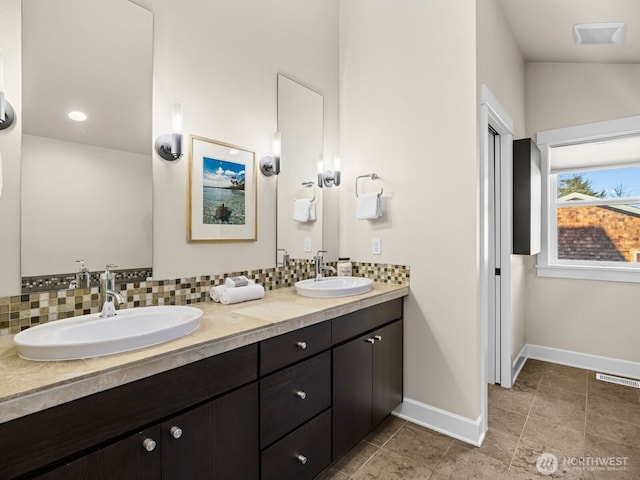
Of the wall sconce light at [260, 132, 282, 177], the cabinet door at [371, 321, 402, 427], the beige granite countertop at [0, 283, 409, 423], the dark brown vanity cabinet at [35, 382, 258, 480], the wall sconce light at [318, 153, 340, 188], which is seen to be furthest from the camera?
the wall sconce light at [318, 153, 340, 188]

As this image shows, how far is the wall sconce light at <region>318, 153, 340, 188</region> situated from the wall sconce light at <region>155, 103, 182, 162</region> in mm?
1147

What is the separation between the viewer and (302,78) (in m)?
2.48

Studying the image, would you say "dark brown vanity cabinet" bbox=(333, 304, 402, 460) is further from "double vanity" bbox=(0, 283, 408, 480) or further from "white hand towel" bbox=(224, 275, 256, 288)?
"white hand towel" bbox=(224, 275, 256, 288)

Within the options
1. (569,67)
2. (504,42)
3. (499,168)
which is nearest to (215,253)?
(499,168)

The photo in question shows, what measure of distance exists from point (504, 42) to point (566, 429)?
2796 millimetres

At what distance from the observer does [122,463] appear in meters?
0.97

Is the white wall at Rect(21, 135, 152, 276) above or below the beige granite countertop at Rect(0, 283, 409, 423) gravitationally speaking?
above

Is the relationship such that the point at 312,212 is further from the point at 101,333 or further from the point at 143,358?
the point at 143,358

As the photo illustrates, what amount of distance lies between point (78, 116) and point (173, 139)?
1.23 feet

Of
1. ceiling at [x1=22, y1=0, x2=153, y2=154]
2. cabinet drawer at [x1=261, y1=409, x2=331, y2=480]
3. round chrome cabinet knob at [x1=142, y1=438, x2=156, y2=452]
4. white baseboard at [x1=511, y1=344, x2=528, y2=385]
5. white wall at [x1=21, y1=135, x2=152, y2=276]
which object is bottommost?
white baseboard at [x1=511, y1=344, x2=528, y2=385]

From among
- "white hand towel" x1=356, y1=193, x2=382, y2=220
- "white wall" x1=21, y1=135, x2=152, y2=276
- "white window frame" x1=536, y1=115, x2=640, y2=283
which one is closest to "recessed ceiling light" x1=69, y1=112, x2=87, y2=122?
"white wall" x1=21, y1=135, x2=152, y2=276

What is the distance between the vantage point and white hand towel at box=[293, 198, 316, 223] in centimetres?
241

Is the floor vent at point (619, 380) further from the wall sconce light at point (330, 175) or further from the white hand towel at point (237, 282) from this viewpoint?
the white hand towel at point (237, 282)

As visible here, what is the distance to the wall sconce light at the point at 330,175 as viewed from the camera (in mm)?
2604
